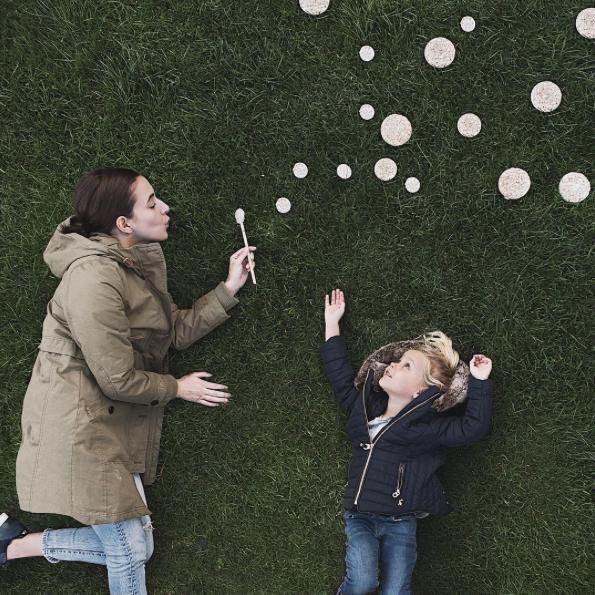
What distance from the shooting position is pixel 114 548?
8.39 feet

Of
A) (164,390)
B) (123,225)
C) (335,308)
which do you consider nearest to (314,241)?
(335,308)

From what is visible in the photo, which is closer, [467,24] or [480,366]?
[480,366]

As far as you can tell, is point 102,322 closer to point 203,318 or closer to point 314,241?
point 203,318

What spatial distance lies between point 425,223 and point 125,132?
156 cm

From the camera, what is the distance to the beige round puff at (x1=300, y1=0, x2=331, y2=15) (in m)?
2.67

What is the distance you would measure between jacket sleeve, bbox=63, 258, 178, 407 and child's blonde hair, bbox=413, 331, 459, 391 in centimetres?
131

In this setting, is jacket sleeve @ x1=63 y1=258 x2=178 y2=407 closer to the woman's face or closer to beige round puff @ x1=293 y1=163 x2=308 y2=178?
the woman's face

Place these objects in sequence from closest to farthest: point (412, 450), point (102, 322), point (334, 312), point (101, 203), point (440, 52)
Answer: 1. point (102, 322)
2. point (101, 203)
3. point (412, 450)
4. point (440, 52)
5. point (334, 312)

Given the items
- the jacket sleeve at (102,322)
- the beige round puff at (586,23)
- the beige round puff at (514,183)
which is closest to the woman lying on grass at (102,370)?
the jacket sleeve at (102,322)

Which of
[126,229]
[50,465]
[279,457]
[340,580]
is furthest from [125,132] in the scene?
[340,580]

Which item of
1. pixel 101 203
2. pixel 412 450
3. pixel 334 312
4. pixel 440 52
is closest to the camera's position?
pixel 101 203

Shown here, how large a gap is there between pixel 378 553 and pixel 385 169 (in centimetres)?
180

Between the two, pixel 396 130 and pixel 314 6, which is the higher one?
pixel 314 6

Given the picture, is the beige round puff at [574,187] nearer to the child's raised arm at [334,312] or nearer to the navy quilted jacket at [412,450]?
the navy quilted jacket at [412,450]
